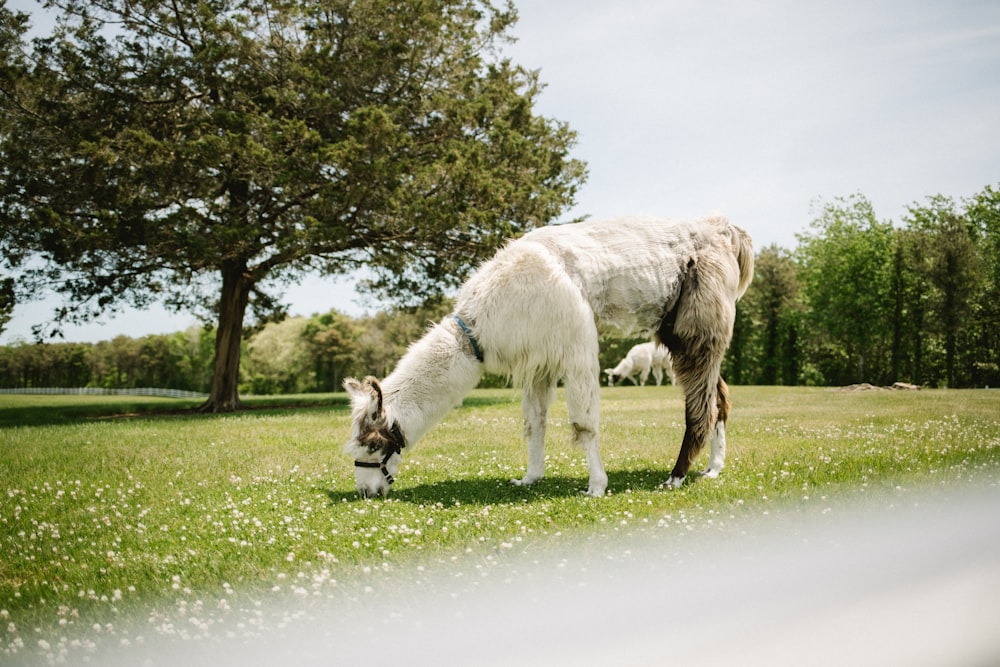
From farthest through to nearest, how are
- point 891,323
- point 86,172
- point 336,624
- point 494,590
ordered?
point 891,323
point 86,172
point 494,590
point 336,624

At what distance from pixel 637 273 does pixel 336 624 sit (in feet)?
17.2

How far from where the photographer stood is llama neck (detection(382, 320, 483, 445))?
7.23 meters

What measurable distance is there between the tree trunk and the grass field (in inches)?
421

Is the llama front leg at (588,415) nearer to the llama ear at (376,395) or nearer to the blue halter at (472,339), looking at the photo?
the blue halter at (472,339)

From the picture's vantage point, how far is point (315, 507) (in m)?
6.80

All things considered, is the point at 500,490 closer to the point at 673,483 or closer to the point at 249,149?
the point at 673,483

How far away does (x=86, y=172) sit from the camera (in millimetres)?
18203

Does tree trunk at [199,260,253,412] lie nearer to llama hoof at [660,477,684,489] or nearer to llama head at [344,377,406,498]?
llama head at [344,377,406,498]

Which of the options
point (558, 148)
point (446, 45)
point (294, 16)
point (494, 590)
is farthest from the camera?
point (558, 148)

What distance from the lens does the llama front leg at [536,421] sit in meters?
7.80

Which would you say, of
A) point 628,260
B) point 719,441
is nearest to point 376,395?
point 628,260

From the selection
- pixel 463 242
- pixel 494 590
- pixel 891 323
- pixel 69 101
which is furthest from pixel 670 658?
pixel 891 323

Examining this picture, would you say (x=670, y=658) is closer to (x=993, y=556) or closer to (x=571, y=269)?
(x=993, y=556)

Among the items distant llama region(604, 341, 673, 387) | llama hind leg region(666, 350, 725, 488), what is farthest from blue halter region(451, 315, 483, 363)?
distant llama region(604, 341, 673, 387)
